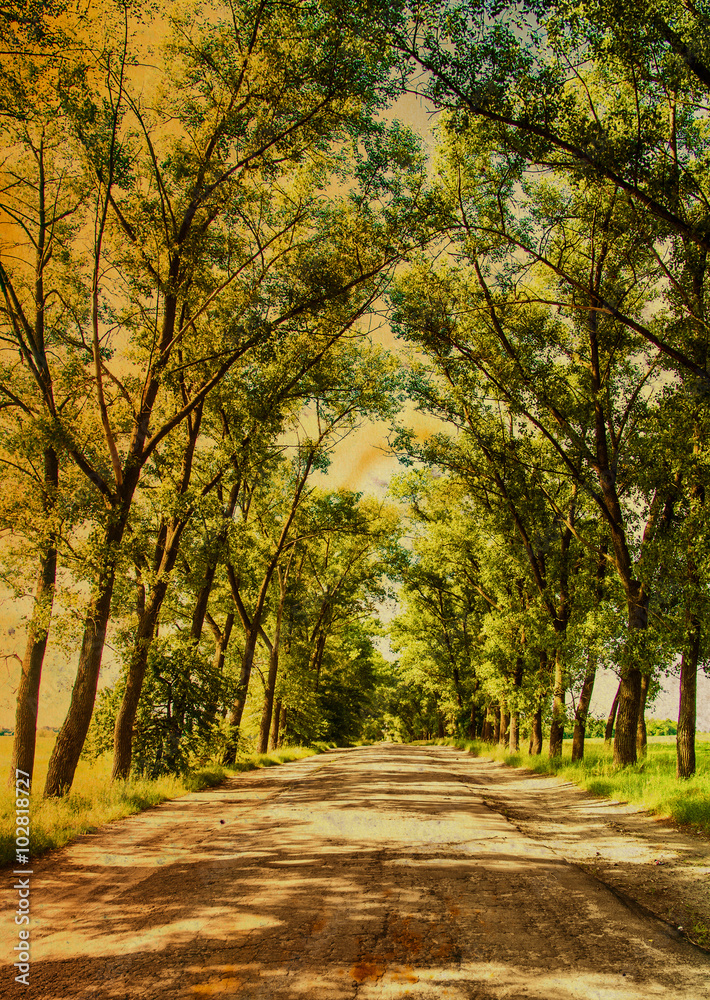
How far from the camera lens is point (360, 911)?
168 inches

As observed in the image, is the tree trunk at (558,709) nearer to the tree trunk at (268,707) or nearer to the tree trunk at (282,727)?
the tree trunk at (268,707)

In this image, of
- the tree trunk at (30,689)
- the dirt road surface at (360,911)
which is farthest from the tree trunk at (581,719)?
the tree trunk at (30,689)

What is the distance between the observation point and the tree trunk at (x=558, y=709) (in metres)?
16.2

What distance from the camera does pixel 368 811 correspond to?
344 inches

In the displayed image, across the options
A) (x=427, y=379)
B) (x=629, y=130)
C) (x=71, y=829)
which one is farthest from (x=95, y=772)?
(x=629, y=130)

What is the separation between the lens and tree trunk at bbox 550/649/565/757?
1617 centimetres

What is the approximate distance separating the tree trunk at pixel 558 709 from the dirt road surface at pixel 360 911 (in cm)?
812

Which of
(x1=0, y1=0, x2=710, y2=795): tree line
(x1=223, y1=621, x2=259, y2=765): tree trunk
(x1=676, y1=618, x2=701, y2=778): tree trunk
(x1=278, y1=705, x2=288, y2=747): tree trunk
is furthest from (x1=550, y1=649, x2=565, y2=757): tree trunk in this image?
(x1=278, y1=705, x2=288, y2=747): tree trunk

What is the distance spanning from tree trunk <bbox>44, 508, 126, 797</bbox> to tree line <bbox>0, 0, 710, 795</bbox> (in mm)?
52

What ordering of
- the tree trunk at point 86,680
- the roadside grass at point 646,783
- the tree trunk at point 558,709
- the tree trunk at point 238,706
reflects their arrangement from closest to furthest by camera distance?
the roadside grass at point 646,783 → the tree trunk at point 86,680 → the tree trunk at point 238,706 → the tree trunk at point 558,709

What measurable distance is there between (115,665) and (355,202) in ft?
37.6

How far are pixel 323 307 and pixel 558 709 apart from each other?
1326 centimetres

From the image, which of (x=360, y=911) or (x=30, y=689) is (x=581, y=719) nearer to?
(x=30, y=689)

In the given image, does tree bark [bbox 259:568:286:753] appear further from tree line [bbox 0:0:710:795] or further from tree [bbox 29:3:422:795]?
tree [bbox 29:3:422:795]
